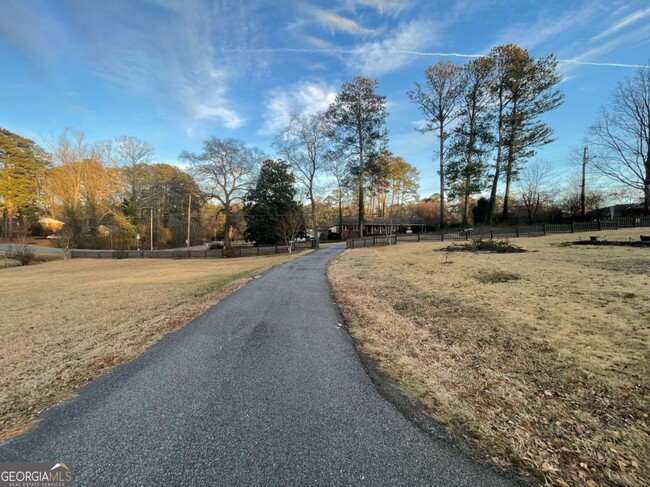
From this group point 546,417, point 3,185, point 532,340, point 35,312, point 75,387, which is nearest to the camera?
point 546,417

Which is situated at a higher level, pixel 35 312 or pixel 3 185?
pixel 3 185

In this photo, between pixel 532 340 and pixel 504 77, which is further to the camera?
pixel 504 77

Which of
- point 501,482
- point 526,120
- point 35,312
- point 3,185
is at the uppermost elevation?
point 526,120

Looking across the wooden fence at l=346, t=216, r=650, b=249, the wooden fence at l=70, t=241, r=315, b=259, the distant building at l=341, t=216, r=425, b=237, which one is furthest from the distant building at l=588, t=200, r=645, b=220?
the wooden fence at l=70, t=241, r=315, b=259

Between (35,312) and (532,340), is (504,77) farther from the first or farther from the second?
(35,312)

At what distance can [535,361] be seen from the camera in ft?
12.6

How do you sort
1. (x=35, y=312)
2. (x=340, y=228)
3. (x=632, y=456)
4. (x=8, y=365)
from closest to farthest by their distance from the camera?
(x=632, y=456) → (x=8, y=365) → (x=35, y=312) → (x=340, y=228)

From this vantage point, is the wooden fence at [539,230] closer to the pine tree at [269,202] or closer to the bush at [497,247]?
the bush at [497,247]

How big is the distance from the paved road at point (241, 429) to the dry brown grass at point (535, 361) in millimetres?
570

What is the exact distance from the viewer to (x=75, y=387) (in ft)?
11.5

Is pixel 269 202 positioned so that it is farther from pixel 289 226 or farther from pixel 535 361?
pixel 535 361

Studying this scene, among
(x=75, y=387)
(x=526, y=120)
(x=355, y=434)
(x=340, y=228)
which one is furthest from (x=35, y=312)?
(x=340, y=228)

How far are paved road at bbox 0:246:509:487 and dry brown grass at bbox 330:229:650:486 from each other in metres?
0.57

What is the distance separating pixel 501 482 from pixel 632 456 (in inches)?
44.9
